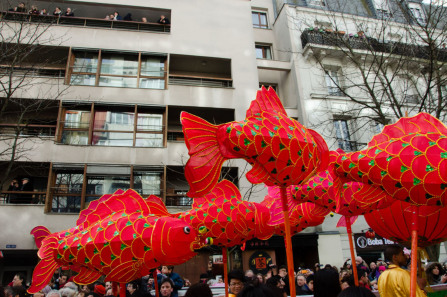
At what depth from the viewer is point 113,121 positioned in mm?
14445

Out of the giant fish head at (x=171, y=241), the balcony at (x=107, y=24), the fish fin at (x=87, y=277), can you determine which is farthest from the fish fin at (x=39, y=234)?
the balcony at (x=107, y=24)

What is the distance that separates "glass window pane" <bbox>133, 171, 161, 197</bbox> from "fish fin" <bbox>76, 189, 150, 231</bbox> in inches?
365

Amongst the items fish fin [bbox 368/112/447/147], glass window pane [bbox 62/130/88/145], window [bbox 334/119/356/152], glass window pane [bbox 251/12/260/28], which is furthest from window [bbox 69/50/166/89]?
fish fin [bbox 368/112/447/147]

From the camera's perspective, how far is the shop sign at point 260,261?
44.3 ft

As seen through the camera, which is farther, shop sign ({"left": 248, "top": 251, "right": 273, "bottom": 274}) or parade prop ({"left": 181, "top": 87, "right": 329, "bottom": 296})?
shop sign ({"left": 248, "top": 251, "right": 273, "bottom": 274})

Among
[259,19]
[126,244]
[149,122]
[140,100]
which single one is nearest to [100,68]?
[140,100]

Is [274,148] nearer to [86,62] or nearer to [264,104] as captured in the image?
[264,104]

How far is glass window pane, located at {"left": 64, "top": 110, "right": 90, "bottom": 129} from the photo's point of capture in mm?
14094

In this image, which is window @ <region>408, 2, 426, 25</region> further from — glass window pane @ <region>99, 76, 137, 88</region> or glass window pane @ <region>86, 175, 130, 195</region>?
glass window pane @ <region>86, 175, 130, 195</region>

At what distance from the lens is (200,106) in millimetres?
15102

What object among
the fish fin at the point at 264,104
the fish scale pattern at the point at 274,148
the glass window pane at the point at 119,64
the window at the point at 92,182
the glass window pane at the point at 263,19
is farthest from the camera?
the glass window pane at the point at 263,19

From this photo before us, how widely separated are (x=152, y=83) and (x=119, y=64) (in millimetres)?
1847

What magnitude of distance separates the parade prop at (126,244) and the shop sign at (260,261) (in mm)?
10088

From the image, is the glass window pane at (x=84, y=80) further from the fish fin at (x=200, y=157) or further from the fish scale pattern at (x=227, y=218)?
the fish fin at (x=200, y=157)
